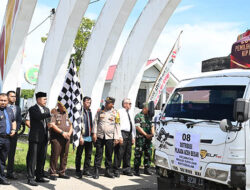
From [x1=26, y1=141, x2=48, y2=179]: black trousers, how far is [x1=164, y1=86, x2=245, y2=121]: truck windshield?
2625mm

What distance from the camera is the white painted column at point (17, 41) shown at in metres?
9.80

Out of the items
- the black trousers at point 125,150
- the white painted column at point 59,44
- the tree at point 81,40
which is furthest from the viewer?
the tree at point 81,40

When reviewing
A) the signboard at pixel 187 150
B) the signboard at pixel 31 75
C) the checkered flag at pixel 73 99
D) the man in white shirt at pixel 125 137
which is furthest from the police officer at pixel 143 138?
the signboard at pixel 31 75

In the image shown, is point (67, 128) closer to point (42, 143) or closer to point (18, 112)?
point (42, 143)

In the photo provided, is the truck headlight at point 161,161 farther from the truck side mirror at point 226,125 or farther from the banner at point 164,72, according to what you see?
the banner at point 164,72

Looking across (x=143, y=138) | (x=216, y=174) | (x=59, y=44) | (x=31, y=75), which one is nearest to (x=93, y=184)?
(x=143, y=138)

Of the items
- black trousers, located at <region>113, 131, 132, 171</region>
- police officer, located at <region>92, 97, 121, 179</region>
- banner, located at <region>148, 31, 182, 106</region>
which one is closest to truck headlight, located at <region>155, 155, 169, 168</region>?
police officer, located at <region>92, 97, 121, 179</region>

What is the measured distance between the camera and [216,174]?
4555 mm

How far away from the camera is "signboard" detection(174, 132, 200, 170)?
483 cm

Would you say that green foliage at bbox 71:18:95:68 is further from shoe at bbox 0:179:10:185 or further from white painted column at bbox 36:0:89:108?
shoe at bbox 0:179:10:185

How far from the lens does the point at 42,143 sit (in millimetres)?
6375

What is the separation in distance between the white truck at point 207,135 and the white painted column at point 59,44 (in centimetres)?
519

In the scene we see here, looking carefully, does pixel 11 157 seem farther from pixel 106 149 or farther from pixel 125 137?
pixel 125 137

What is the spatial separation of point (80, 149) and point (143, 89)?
1787 cm
